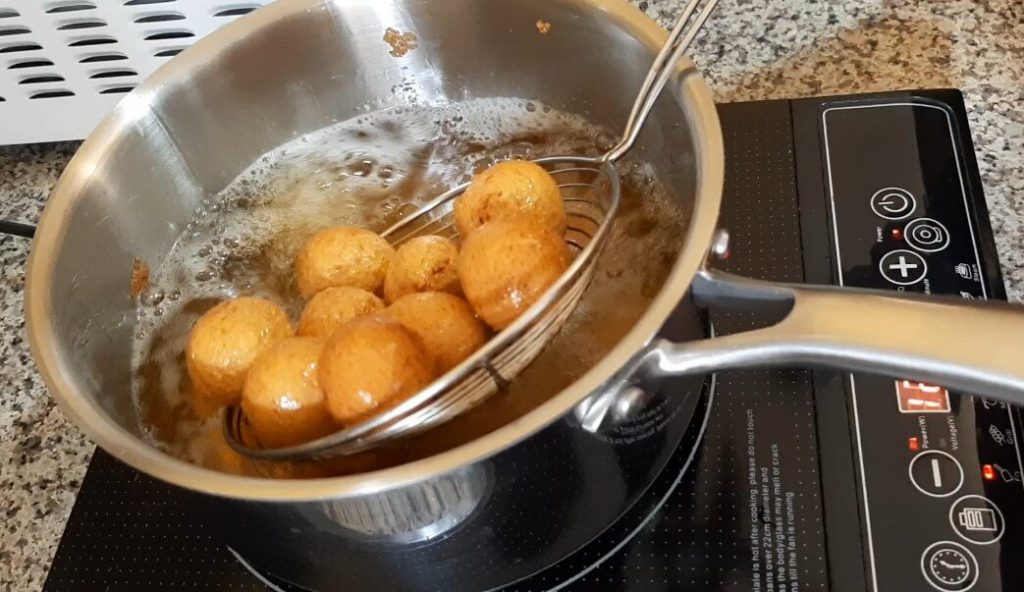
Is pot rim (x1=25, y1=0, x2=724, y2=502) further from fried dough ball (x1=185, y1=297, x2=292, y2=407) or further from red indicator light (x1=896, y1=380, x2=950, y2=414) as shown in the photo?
red indicator light (x1=896, y1=380, x2=950, y2=414)

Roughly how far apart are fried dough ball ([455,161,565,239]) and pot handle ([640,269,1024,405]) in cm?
17

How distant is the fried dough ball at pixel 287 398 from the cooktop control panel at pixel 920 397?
30 cm

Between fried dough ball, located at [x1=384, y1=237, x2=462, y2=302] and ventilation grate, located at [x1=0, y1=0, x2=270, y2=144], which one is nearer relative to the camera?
fried dough ball, located at [x1=384, y1=237, x2=462, y2=302]

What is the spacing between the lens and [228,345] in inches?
21.2

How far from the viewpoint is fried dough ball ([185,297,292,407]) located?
21.2 inches

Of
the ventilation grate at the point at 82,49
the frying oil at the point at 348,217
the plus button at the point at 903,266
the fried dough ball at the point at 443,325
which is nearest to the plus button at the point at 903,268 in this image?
the plus button at the point at 903,266

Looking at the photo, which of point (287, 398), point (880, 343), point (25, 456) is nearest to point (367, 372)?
point (287, 398)

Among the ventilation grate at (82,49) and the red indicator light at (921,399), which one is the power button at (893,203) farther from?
the ventilation grate at (82,49)

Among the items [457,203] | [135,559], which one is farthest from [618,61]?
[135,559]

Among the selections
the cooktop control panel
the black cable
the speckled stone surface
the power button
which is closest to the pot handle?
the cooktop control panel

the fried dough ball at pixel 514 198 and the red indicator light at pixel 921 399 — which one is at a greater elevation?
the red indicator light at pixel 921 399

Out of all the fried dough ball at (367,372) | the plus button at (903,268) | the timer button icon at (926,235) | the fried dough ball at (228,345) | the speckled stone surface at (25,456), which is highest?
the timer button icon at (926,235)

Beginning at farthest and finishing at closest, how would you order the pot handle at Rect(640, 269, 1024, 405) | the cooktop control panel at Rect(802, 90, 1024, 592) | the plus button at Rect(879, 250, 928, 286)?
the plus button at Rect(879, 250, 928, 286) → the cooktop control panel at Rect(802, 90, 1024, 592) → the pot handle at Rect(640, 269, 1024, 405)

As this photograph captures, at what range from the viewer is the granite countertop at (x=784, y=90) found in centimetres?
63
